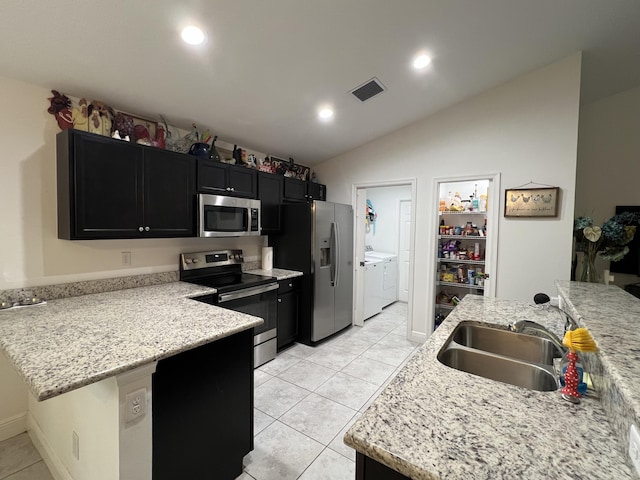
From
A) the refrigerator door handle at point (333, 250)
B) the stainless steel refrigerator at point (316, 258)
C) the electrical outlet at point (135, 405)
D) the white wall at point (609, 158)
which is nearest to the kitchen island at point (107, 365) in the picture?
the electrical outlet at point (135, 405)

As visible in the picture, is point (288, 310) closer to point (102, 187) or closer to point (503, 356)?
point (102, 187)

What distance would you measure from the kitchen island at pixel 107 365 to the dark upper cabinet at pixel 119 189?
0.60m

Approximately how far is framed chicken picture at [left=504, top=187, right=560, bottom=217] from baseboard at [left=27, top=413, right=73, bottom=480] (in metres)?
4.02

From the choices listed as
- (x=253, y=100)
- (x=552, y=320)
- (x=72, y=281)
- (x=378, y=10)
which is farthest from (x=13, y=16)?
(x=552, y=320)

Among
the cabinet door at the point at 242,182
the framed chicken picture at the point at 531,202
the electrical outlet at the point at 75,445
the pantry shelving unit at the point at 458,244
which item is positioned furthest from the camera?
the pantry shelving unit at the point at 458,244

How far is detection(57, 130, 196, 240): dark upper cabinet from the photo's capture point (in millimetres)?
2010

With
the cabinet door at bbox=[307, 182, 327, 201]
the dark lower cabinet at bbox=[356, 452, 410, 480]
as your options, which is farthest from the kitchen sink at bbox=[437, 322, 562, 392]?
the cabinet door at bbox=[307, 182, 327, 201]

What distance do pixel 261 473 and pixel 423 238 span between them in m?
2.88

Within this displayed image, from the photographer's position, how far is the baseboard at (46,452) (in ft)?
5.41

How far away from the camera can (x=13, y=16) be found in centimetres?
154

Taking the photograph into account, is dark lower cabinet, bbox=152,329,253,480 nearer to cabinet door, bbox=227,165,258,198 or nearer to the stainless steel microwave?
the stainless steel microwave

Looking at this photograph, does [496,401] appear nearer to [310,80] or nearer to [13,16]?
[310,80]

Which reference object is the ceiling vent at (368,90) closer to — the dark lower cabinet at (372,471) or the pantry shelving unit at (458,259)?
the pantry shelving unit at (458,259)

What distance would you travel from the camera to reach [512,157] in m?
3.07
